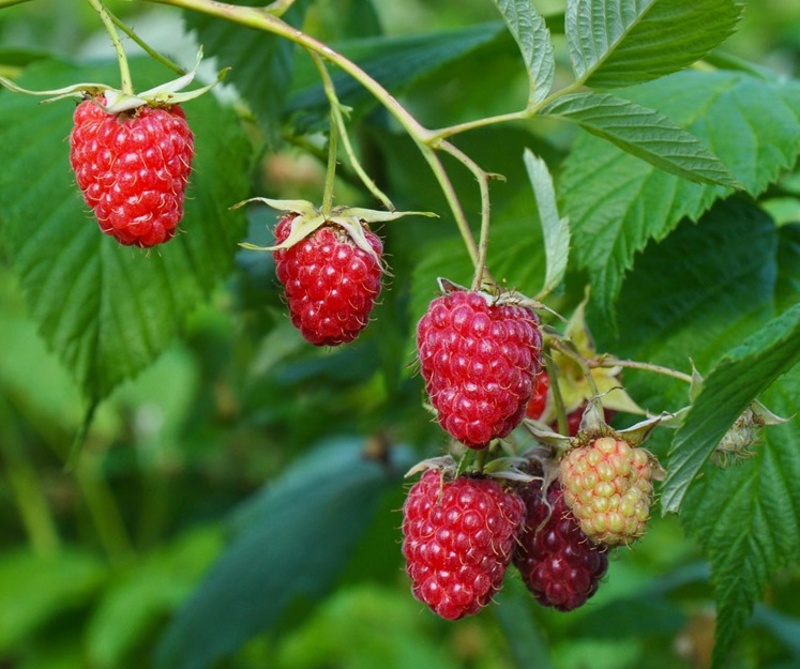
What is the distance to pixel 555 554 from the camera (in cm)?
94

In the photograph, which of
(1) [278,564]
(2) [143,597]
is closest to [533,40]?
(1) [278,564]

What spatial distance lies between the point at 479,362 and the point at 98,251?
57 centimetres

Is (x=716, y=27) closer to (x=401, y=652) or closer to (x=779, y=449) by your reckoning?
(x=779, y=449)

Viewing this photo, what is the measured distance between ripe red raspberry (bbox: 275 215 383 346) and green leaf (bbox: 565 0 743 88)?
22 centimetres

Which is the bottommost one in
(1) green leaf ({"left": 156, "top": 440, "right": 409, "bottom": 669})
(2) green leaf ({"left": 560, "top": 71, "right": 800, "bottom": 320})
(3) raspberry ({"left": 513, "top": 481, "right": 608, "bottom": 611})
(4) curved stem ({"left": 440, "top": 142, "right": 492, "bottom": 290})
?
(1) green leaf ({"left": 156, "top": 440, "right": 409, "bottom": 669})

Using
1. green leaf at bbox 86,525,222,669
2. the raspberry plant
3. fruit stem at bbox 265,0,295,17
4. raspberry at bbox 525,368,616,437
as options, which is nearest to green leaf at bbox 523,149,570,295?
the raspberry plant

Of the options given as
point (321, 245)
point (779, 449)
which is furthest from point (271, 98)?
point (779, 449)

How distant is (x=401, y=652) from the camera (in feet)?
10.1

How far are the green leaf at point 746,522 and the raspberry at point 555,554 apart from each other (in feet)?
0.35

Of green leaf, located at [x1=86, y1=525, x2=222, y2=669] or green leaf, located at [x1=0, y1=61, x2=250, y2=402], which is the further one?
green leaf, located at [x1=86, y1=525, x2=222, y2=669]

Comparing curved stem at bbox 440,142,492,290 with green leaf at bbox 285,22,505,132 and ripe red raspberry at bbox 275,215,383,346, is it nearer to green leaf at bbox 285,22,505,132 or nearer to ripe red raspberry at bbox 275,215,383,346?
ripe red raspberry at bbox 275,215,383,346

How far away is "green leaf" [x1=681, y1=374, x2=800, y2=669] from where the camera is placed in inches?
39.6

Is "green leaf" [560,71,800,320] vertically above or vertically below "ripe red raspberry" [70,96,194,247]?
below

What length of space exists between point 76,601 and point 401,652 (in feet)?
2.81
